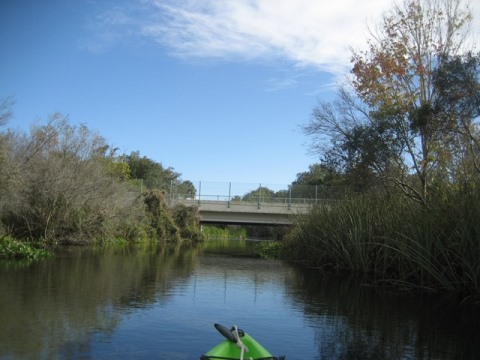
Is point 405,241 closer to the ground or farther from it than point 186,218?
closer to the ground


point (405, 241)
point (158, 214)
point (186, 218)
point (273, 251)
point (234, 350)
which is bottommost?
point (273, 251)

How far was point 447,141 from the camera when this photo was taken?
2203 centimetres

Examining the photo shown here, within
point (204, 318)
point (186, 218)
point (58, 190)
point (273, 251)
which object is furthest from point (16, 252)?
point (186, 218)

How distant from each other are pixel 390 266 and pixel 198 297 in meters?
6.68

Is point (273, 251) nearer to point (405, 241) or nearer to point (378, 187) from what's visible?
point (378, 187)

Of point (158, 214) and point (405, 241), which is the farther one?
point (158, 214)

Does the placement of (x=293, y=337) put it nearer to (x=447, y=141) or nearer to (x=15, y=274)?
(x=15, y=274)

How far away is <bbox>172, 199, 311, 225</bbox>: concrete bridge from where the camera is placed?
42500mm

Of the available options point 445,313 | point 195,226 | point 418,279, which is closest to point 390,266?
point 418,279

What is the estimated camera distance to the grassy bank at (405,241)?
36.6 ft

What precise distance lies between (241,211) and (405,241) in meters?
30.3

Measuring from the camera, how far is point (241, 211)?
1702 inches

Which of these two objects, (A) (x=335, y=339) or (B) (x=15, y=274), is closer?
(A) (x=335, y=339)

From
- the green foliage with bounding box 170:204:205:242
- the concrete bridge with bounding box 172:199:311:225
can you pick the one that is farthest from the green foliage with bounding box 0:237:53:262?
the concrete bridge with bounding box 172:199:311:225
